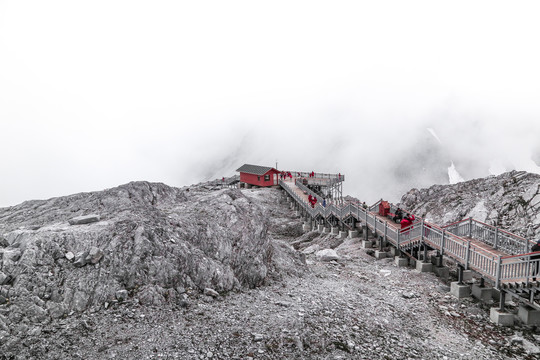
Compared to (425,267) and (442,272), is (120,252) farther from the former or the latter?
(442,272)

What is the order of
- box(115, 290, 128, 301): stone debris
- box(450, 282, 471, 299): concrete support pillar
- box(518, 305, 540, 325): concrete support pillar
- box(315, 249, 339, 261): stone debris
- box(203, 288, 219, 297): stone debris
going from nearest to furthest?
box(115, 290, 128, 301): stone debris
box(203, 288, 219, 297): stone debris
box(518, 305, 540, 325): concrete support pillar
box(450, 282, 471, 299): concrete support pillar
box(315, 249, 339, 261): stone debris

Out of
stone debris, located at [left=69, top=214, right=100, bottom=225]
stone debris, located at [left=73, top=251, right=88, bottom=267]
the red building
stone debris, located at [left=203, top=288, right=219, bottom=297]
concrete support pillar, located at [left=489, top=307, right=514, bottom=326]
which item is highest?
the red building

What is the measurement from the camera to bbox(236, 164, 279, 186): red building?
56062mm

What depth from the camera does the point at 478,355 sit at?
11.4 metres

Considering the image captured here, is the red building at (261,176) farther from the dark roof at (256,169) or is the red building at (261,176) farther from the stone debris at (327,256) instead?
the stone debris at (327,256)

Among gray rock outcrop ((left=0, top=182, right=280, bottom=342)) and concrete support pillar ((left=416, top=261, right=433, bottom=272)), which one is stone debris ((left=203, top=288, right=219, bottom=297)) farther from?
concrete support pillar ((left=416, top=261, right=433, bottom=272))

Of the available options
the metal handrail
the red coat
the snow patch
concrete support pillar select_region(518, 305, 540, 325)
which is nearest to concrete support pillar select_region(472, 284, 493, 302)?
concrete support pillar select_region(518, 305, 540, 325)

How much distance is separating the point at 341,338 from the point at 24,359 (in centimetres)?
873

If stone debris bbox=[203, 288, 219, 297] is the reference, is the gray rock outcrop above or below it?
above

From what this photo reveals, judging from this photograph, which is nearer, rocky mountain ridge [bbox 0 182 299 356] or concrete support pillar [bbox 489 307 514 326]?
rocky mountain ridge [bbox 0 182 299 356]

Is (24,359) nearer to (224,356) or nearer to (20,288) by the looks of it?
(20,288)

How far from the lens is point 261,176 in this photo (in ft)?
183

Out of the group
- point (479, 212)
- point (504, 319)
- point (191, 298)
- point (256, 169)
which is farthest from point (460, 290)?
point (256, 169)

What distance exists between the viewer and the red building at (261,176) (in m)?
56.1
